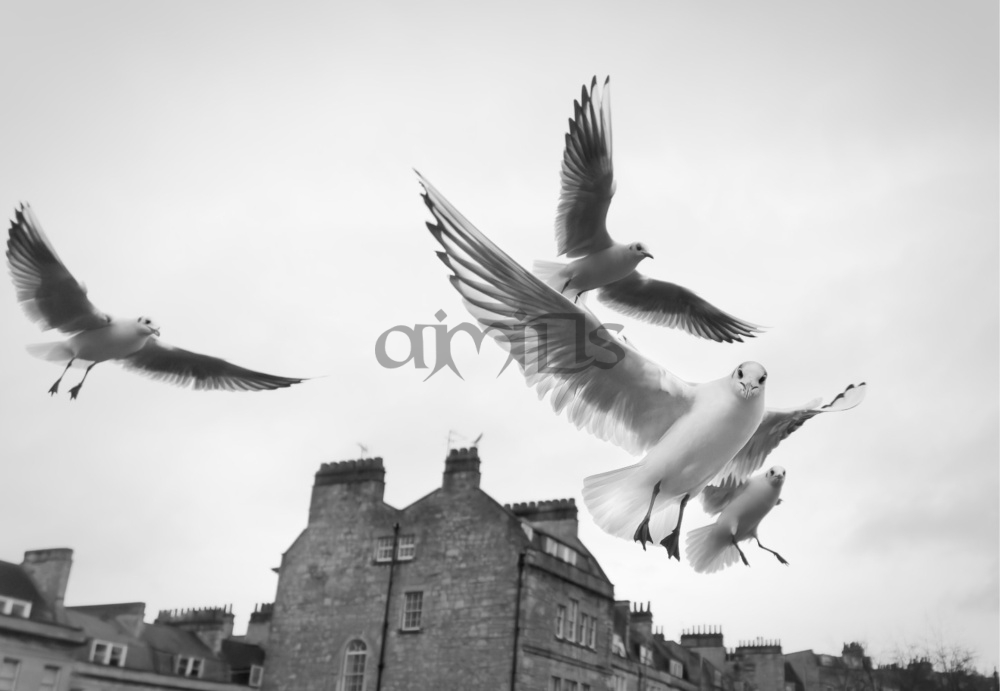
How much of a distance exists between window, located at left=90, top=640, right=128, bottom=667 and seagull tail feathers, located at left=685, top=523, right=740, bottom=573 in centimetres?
2207

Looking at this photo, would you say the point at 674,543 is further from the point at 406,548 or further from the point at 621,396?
the point at 406,548

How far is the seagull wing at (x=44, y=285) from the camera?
19.8 feet

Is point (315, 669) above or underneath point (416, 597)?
underneath

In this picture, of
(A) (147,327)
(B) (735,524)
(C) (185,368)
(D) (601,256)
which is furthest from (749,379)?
(C) (185,368)

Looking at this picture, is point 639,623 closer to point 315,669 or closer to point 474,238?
point 315,669

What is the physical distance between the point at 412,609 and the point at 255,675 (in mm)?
5334

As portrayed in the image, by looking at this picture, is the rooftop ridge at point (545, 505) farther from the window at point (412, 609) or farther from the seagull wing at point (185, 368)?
the seagull wing at point (185, 368)

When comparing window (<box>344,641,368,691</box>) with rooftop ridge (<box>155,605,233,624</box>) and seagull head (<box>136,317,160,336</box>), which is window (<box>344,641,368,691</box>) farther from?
seagull head (<box>136,317,160,336</box>)

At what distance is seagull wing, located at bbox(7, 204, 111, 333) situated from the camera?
6.03 m

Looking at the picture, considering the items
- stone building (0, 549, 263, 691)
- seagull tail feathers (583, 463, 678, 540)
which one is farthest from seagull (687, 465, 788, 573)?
stone building (0, 549, 263, 691)

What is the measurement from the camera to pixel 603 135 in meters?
4.59

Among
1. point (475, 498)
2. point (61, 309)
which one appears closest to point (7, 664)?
point (475, 498)

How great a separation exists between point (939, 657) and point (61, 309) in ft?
108

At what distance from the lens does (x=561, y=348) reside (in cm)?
363
